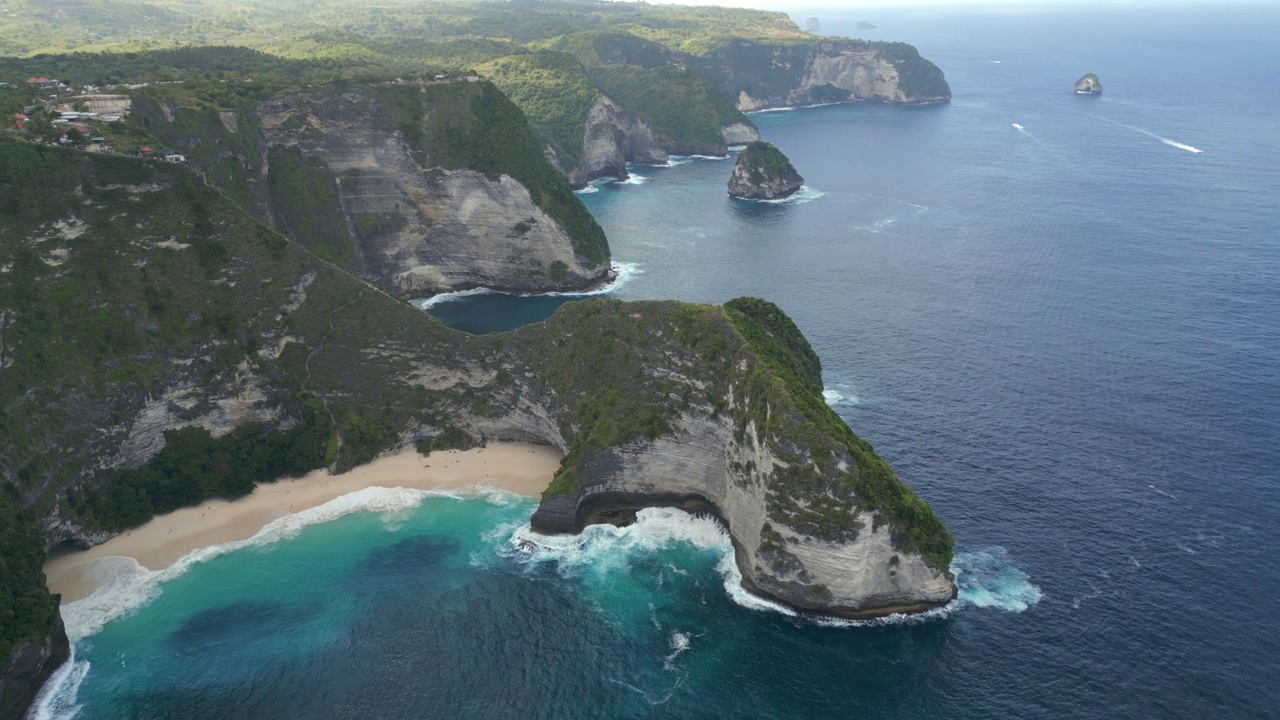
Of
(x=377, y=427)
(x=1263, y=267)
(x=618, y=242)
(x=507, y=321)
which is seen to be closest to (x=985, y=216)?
(x=1263, y=267)

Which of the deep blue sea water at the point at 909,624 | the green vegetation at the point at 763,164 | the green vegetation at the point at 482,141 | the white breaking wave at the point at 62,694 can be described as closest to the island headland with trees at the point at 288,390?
the white breaking wave at the point at 62,694

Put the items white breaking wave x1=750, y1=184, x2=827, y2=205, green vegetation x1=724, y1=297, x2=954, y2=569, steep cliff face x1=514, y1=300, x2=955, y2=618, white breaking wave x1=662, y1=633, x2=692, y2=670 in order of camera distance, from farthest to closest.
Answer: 1. white breaking wave x1=750, y1=184, x2=827, y2=205
2. steep cliff face x1=514, y1=300, x2=955, y2=618
3. green vegetation x1=724, y1=297, x2=954, y2=569
4. white breaking wave x1=662, y1=633, x2=692, y2=670

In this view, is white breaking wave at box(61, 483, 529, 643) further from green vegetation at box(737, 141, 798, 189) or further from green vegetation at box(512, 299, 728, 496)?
green vegetation at box(737, 141, 798, 189)

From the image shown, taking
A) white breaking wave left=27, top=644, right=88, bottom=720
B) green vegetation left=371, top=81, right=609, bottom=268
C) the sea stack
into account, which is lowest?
white breaking wave left=27, top=644, right=88, bottom=720

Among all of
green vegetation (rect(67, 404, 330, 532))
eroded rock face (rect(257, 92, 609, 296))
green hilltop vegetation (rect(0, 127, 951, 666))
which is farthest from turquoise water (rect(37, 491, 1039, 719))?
eroded rock face (rect(257, 92, 609, 296))

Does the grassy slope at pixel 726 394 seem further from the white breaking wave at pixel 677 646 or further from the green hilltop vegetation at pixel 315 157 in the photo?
the green hilltop vegetation at pixel 315 157

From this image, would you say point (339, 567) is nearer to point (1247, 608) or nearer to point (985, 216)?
point (1247, 608)

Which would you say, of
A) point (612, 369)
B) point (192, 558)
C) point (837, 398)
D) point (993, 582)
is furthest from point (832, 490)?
point (192, 558)
